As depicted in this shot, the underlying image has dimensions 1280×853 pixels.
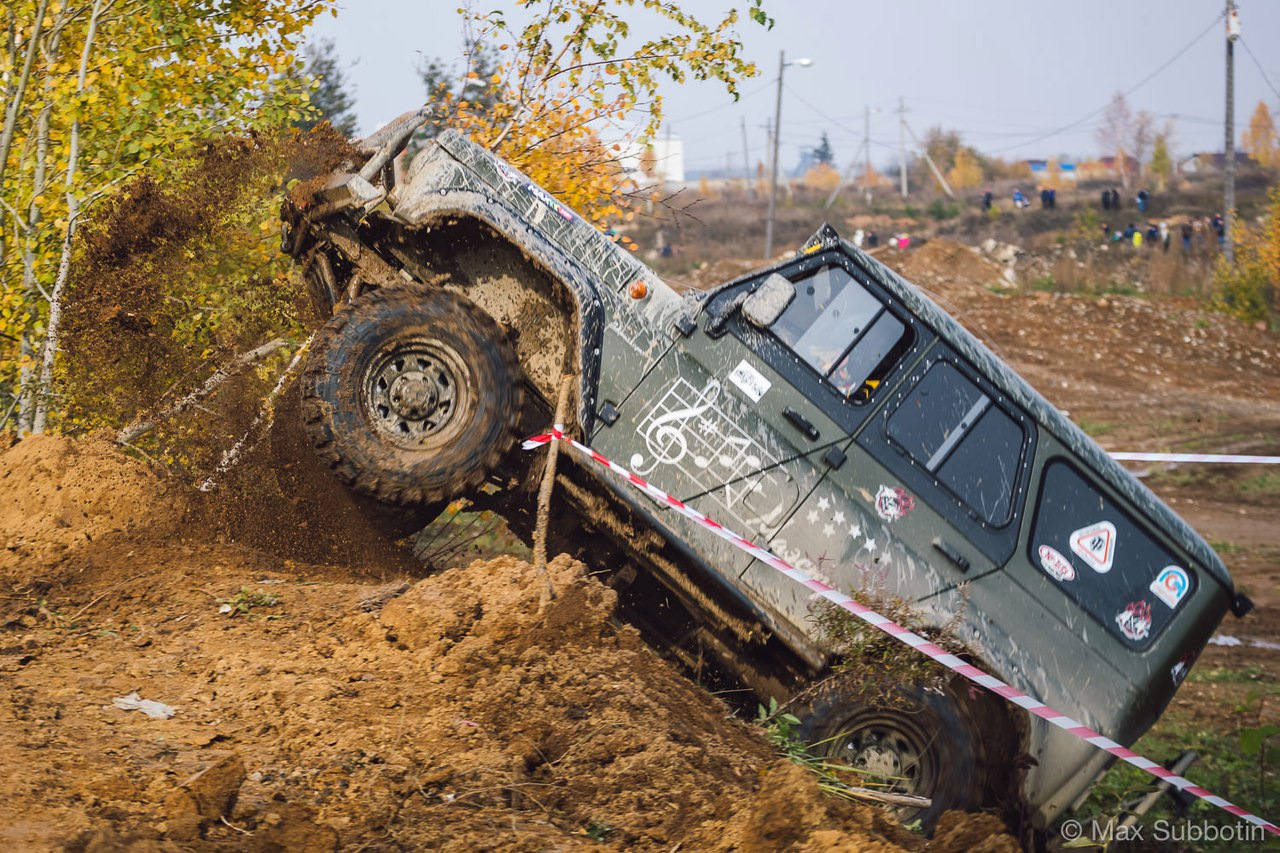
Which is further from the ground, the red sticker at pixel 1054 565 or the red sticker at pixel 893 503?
the red sticker at pixel 1054 565

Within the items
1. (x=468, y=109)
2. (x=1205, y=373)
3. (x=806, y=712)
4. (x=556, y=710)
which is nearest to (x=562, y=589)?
(x=556, y=710)

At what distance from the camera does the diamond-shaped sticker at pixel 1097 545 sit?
5129 mm

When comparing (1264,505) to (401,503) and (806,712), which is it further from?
(401,503)

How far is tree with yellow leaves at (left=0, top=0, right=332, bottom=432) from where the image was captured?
730cm

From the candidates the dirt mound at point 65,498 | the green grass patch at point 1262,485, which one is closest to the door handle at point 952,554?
the dirt mound at point 65,498

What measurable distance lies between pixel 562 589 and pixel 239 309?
11.7ft

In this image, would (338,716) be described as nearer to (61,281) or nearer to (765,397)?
(765,397)

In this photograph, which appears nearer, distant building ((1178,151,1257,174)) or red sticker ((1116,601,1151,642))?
red sticker ((1116,601,1151,642))

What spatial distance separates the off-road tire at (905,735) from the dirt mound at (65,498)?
3.20m

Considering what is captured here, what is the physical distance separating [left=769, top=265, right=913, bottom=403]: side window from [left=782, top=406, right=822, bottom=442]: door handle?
0.20 meters

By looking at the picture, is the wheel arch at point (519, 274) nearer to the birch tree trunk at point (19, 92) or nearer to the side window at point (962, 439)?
the side window at point (962, 439)

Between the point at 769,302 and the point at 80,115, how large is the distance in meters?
4.83

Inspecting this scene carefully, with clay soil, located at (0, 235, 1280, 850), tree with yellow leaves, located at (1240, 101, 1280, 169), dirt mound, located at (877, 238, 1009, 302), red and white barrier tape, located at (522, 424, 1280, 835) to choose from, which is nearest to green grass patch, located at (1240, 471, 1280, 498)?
red and white barrier tape, located at (522, 424, 1280, 835)

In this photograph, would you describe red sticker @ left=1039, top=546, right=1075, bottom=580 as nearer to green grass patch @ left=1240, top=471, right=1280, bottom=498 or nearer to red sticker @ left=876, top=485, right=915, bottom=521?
red sticker @ left=876, top=485, right=915, bottom=521
